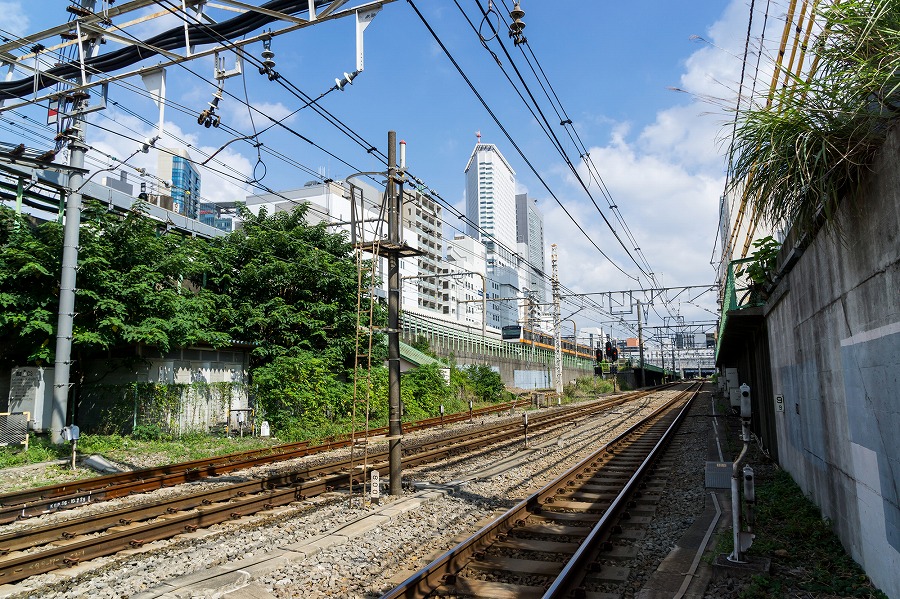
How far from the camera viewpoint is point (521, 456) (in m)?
16.5

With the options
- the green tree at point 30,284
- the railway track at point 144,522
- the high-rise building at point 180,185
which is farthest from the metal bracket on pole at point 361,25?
the green tree at point 30,284

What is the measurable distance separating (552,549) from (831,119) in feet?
18.7

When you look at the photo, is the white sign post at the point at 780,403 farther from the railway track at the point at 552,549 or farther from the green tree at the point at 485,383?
the green tree at the point at 485,383

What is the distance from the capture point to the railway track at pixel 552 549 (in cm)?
615

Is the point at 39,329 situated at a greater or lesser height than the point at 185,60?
lesser

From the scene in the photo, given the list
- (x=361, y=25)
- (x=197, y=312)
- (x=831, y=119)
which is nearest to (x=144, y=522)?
(x=361, y=25)

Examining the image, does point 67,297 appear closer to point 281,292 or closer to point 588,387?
point 281,292

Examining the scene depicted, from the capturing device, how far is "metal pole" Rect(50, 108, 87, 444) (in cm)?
1556

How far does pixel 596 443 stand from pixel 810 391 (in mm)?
11490

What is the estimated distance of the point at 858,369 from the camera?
5719 mm

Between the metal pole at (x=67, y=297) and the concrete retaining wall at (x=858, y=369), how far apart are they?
54.7ft

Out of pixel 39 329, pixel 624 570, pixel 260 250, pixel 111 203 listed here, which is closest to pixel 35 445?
pixel 39 329

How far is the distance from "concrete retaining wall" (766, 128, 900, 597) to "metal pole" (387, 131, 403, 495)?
6662 mm

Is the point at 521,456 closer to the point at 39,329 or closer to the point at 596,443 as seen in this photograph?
the point at 596,443
